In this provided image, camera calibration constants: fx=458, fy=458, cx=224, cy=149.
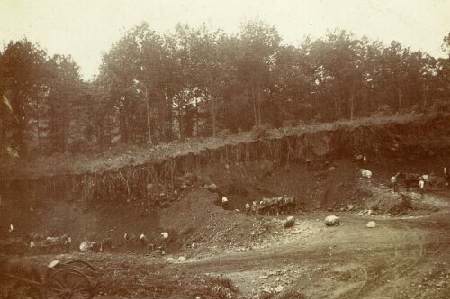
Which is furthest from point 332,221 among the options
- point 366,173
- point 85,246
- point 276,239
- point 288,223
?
point 85,246

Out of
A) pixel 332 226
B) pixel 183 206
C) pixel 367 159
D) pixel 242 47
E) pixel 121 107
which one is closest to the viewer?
pixel 332 226

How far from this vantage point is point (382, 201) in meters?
23.5

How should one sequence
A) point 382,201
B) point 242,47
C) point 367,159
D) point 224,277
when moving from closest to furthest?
1. point 224,277
2. point 382,201
3. point 367,159
4. point 242,47

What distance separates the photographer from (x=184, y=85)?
4031cm

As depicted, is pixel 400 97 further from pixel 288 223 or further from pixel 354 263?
pixel 354 263

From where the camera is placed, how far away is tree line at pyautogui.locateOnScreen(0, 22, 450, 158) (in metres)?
36.3

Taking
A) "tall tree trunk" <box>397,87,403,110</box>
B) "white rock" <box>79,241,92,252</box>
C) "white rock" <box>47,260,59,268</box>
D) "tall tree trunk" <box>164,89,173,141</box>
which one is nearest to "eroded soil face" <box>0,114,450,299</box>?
"white rock" <box>47,260,59,268</box>

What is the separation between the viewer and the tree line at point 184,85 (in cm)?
3633

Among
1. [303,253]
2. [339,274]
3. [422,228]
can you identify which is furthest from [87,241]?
[422,228]

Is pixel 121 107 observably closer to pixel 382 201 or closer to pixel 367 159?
pixel 367 159

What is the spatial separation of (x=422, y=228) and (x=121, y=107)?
32.7 metres

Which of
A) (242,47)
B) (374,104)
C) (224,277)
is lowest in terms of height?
(224,277)

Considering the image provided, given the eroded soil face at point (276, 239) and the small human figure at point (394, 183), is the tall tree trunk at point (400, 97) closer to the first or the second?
the eroded soil face at point (276, 239)

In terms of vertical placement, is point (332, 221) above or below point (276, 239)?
above
